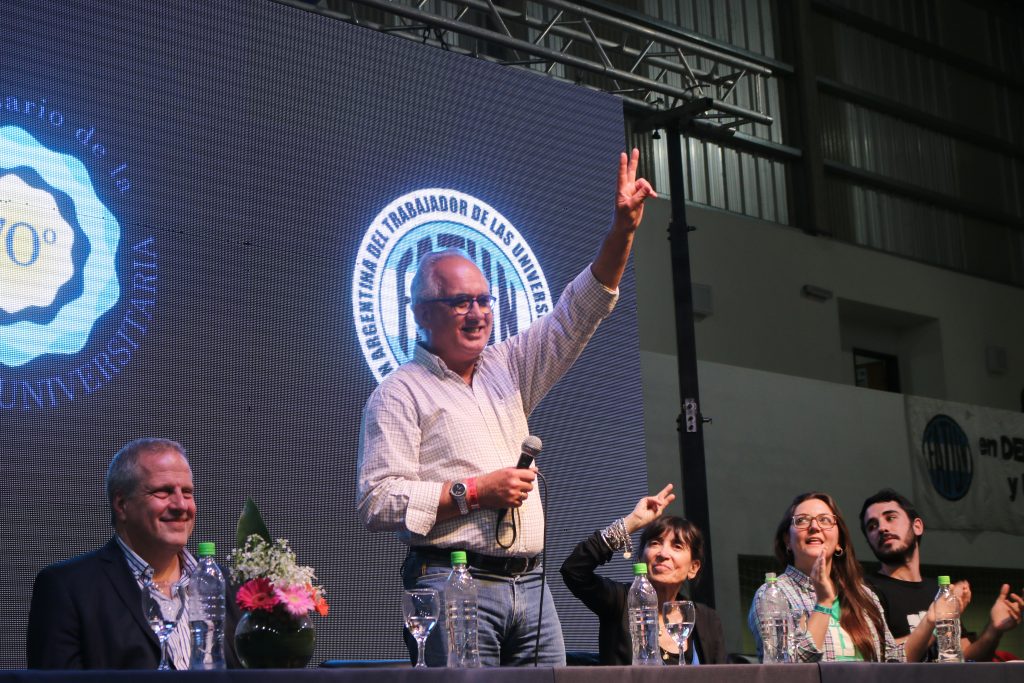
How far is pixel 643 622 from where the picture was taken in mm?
2318

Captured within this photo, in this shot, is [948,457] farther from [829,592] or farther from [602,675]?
[602,675]

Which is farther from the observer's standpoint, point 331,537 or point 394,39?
point 394,39

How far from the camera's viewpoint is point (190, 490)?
2.49m

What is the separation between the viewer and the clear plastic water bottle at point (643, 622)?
2250 mm

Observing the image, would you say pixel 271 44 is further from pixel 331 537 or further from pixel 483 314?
pixel 483 314

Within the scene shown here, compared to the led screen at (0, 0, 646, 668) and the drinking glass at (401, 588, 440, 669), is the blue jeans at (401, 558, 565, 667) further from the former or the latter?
the led screen at (0, 0, 646, 668)

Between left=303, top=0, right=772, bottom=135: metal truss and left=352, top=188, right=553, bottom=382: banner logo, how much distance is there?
1516 millimetres

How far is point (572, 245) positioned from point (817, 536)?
6.17 ft

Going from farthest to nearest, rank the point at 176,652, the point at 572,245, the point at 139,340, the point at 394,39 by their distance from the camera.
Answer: the point at 572,245
the point at 394,39
the point at 139,340
the point at 176,652

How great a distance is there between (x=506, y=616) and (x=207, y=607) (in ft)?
2.27

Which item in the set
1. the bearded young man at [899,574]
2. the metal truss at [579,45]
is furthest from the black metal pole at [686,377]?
the bearded young man at [899,574]

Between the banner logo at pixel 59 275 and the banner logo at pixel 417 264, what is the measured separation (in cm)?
72

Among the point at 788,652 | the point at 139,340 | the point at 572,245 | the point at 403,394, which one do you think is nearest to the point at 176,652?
the point at 403,394

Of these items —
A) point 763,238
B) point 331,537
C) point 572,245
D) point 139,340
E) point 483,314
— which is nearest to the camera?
point 483,314
